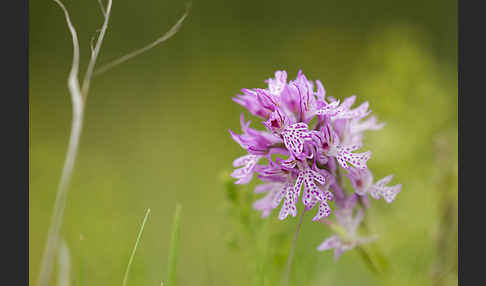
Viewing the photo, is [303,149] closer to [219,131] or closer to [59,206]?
[59,206]

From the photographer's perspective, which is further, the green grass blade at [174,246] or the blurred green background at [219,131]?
the blurred green background at [219,131]

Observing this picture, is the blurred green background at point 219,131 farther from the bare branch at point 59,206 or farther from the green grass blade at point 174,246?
the green grass blade at point 174,246

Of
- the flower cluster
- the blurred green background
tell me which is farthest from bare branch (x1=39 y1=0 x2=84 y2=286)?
the flower cluster

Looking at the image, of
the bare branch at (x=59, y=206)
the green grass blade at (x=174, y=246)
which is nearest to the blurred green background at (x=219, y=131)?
the bare branch at (x=59, y=206)

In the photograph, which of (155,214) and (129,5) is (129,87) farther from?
(155,214)

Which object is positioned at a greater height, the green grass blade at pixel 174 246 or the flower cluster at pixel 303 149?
the flower cluster at pixel 303 149
